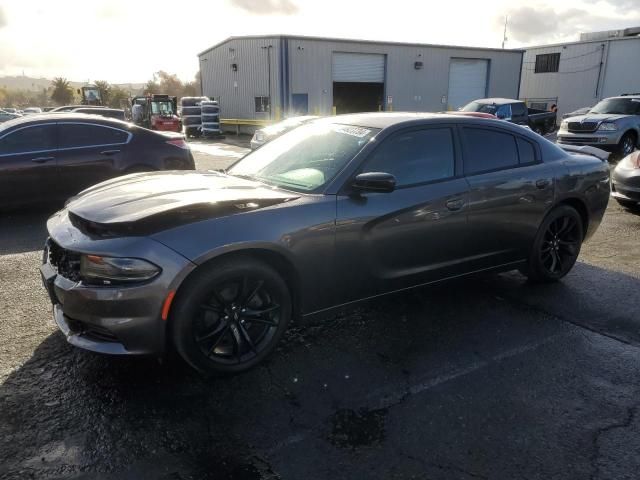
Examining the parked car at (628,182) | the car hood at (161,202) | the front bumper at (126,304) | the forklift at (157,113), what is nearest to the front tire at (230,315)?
the front bumper at (126,304)

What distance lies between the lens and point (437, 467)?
2.38 m

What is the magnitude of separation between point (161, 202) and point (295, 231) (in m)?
0.84

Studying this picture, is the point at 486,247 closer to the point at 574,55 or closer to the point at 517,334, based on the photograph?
the point at 517,334

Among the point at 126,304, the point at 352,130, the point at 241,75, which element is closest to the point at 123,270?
the point at 126,304

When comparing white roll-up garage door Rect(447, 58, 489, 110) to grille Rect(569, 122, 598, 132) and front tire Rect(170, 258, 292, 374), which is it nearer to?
grille Rect(569, 122, 598, 132)

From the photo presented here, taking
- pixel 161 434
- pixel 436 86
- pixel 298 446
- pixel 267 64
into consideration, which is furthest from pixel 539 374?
pixel 436 86

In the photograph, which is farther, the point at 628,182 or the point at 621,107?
the point at 621,107

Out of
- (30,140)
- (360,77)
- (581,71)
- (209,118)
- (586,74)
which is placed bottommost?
(209,118)

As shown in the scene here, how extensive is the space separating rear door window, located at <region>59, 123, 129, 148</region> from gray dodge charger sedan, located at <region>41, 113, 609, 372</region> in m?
3.89

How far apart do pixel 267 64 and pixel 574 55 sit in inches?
898

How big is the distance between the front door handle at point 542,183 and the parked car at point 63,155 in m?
5.47

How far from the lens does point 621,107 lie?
15.0 meters

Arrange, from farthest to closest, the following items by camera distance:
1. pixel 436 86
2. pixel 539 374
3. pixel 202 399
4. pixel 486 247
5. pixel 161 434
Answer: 1. pixel 436 86
2. pixel 486 247
3. pixel 539 374
4. pixel 202 399
5. pixel 161 434

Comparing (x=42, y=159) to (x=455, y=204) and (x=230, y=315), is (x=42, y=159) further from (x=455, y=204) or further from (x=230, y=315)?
(x=455, y=204)
